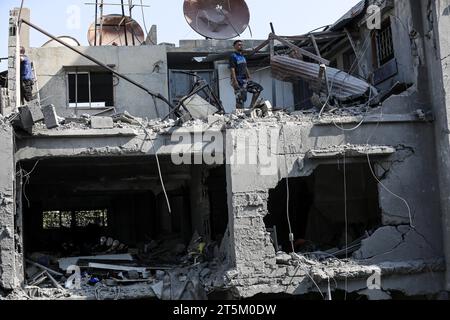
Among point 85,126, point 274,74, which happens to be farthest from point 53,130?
point 274,74

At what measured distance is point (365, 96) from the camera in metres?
13.5

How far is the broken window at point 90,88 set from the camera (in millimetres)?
18172

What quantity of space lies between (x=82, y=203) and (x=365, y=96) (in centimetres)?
1002

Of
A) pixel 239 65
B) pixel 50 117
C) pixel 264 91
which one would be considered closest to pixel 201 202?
pixel 239 65

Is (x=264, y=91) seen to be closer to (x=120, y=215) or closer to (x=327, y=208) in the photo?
(x=327, y=208)

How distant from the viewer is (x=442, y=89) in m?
12.2

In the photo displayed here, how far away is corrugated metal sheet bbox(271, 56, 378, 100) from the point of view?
13648 millimetres

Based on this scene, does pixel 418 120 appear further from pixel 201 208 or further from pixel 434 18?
pixel 201 208

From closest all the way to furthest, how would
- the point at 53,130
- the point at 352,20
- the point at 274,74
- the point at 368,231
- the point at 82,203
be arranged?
the point at 53,130, the point at 368,231, the point at 274,74, the point at 352,20, the point at 82,203

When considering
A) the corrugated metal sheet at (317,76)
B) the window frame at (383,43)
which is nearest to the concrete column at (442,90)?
the corrugated metal sheet at (317,76)

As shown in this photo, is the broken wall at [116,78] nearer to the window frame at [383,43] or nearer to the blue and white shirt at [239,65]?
the blue and white shirt at [239,65]

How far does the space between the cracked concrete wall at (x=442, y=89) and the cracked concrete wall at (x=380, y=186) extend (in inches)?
9.8

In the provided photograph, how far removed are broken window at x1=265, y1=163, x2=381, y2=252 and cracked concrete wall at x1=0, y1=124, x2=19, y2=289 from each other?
5273mm

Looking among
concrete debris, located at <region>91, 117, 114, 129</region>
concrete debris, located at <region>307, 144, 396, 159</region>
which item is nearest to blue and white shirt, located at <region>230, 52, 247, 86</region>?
concrete debris, located at <region>307, 144, 396, 159</region>
